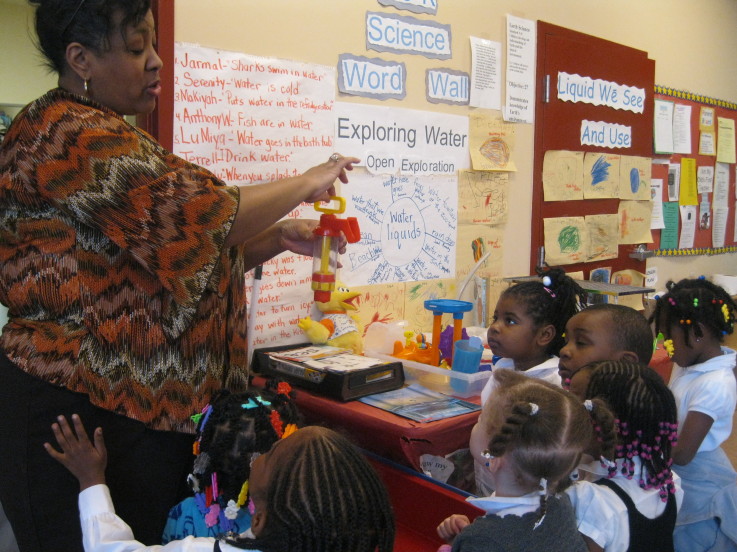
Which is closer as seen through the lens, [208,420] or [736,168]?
[208,420]

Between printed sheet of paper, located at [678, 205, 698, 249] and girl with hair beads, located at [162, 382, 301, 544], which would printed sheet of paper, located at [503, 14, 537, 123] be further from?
girl with hair beads, located at [162, 382, 301, 544]

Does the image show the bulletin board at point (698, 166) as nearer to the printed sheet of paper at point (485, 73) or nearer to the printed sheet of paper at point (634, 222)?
the printed sheet of paper at point (634, 222)

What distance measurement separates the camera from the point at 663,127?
353cm

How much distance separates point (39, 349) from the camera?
46.0 inches

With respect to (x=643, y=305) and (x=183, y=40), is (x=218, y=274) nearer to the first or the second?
(x=183, y=40)

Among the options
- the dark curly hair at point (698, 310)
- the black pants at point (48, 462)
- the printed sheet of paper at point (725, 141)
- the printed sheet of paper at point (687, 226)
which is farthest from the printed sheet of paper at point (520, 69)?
the black pants at point (48, 462)

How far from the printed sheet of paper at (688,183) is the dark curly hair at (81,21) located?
333 centimetres

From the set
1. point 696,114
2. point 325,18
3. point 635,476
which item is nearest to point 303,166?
point 325,18

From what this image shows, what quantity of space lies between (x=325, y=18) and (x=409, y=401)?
1.21m

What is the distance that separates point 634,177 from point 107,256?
280 cm

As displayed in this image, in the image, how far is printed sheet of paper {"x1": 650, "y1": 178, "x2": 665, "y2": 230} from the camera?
11.6 ft

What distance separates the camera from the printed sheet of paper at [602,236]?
3107mm

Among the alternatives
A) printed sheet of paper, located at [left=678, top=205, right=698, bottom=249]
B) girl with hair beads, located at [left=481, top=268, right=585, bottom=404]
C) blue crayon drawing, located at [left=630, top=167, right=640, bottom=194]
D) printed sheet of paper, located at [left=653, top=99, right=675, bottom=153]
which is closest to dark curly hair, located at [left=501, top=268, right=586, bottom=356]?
girl with hair beads, located at [left=481, top=268, right=585, bottom=404]

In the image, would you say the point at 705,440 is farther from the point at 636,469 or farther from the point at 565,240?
the point at 565,240
